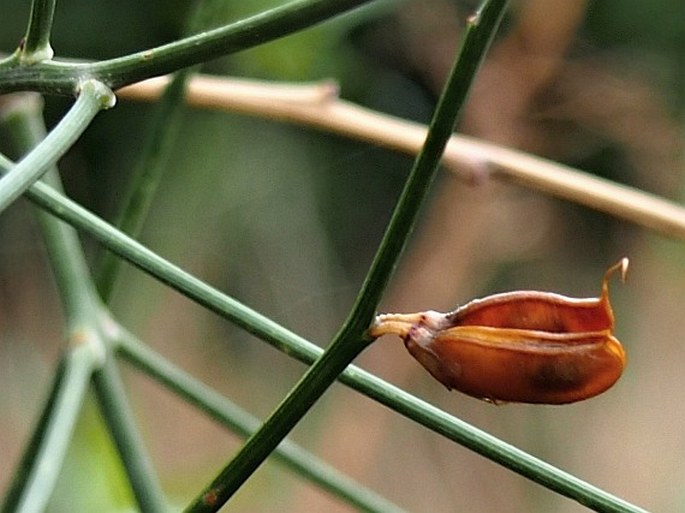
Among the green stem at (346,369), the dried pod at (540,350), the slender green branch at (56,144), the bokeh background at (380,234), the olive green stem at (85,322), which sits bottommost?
the slender green branch at (56,144)

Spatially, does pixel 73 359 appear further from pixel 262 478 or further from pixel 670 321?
pixel 670 321

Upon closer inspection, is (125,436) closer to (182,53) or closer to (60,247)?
(60,247)

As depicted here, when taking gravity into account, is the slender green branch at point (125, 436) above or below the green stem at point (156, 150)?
below

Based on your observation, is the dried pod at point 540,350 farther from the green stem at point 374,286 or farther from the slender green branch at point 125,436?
the slender green branch at point 125,436

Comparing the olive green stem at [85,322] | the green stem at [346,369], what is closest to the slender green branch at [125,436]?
the olive green stem at [85,322]

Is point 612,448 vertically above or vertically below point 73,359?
above

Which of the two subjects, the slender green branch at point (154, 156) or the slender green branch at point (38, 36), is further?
the slender green branch at point (154, 156)

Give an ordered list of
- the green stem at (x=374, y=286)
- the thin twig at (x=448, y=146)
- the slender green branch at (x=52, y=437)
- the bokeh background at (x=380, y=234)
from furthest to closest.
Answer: the bokeh background at (x=380, y=234)
the thin twig at (x=448, y=146)
the slender green branch at (x=52, y=437)
the green stem at (x=374, y=286)

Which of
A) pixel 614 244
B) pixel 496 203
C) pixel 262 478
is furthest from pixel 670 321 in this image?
pixel 262 478
